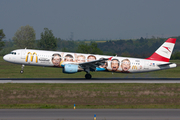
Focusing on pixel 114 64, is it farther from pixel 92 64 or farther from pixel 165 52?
A: pixel 165 52

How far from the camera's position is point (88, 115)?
1672 cm

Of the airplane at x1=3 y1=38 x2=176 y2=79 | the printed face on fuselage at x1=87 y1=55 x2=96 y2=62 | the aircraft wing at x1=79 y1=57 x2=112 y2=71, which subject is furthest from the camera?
the printed face on fuselage at x1=87 y1=55 x2=96 y2=62

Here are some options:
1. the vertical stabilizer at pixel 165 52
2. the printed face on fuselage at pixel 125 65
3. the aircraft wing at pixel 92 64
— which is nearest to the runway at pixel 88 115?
the aircraft wing at pixel 92 64

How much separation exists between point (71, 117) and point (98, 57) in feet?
79.3

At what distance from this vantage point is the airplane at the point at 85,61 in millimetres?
37938

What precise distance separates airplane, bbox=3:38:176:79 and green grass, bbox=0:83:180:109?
6.95 metres

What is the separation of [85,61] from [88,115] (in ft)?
73.9

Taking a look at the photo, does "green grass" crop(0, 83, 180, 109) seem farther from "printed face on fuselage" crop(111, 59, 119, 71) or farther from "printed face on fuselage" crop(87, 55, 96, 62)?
"printed face on fuselage" crop(87, 55, 96, 62)

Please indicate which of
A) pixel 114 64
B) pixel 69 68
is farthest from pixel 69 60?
pixel 114 64

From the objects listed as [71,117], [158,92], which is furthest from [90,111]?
[158,92]

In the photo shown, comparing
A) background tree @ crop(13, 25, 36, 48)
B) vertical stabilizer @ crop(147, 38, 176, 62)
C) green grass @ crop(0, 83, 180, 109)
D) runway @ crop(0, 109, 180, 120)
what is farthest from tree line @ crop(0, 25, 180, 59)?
runway @ crop(0, 109, 180, 120)

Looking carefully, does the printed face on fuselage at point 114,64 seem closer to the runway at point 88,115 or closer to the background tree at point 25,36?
the runway at point 88,115

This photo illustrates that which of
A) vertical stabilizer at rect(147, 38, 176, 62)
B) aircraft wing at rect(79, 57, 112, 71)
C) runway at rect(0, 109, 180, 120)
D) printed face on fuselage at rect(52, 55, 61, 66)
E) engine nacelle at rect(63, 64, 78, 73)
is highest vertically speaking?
vertical stabilizer at rect(147, 38, 176, 62)

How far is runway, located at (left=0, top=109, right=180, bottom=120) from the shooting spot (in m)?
15.9
